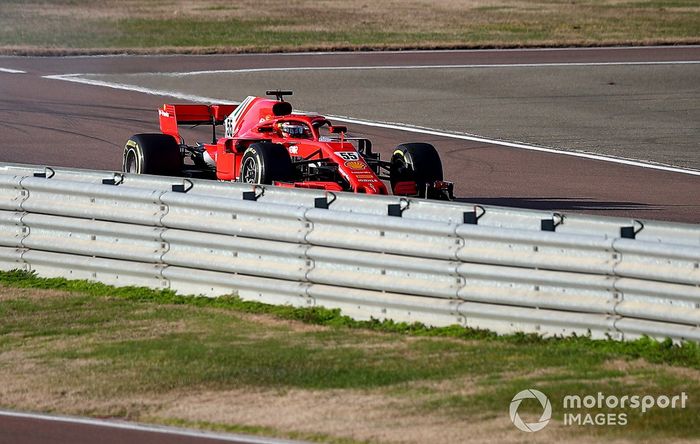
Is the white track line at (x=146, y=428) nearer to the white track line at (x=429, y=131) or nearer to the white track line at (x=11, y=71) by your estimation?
the white track line at (x=429, y=131)

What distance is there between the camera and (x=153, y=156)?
15172 millimetres

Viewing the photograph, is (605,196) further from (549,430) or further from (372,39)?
(372,39)

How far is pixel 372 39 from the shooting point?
37469 mm

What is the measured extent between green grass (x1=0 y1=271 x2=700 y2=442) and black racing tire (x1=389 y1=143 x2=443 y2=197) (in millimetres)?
4564

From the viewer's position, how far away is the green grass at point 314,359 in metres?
8.05

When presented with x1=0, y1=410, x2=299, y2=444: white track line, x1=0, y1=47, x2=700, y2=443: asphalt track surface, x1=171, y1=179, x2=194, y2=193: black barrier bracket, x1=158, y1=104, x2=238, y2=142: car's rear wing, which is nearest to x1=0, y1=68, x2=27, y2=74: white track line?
x1=0, y1=47, x2=700, y2=443: asphalt track surface

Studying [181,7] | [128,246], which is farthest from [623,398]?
[181,7]

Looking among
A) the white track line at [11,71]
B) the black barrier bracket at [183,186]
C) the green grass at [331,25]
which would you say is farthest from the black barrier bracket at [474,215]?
the green grass at [331,25]

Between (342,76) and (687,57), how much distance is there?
10.8 meters

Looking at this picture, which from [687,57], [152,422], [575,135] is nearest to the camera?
[152,422]

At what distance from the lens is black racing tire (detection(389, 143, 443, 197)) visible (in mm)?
14672

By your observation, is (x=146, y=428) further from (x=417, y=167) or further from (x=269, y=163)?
(x=417, y=167)

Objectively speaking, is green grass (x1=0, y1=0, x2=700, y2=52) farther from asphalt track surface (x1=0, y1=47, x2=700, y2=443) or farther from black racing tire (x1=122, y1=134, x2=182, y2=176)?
black racing tire (x1=122, y1=134, x2=182, y2=176)

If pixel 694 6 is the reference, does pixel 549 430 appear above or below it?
below
